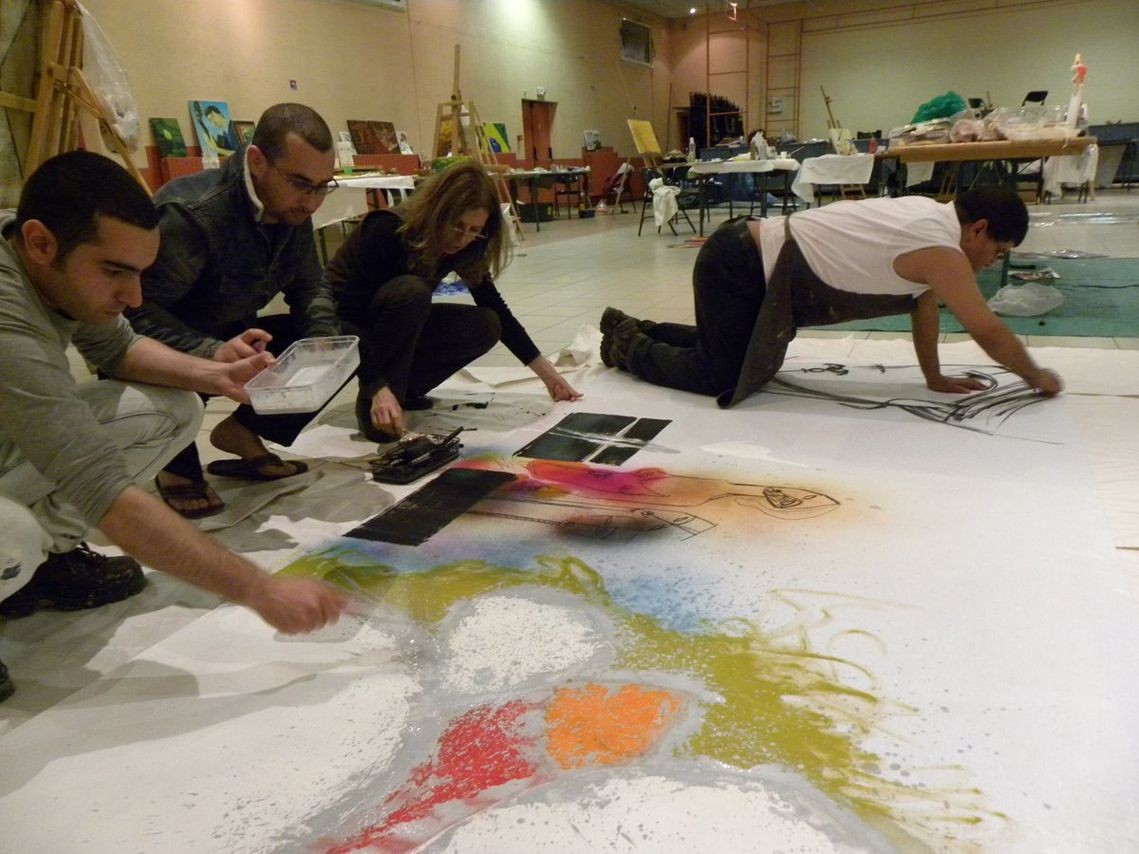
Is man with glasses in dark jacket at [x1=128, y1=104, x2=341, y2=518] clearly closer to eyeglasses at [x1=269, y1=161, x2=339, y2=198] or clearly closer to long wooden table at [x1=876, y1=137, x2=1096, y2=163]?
eyeglasses at [x1=269, y1=161, x2=339, y2=198]

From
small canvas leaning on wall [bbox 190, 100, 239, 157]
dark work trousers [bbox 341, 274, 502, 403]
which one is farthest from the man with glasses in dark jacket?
small canvas leaning on wall [bbox 190, 100, 239, 157]

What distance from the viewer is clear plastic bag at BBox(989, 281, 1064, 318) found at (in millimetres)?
3379

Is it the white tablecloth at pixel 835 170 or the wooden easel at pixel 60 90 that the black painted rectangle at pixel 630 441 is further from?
the white tablecloth at pixel 835 170

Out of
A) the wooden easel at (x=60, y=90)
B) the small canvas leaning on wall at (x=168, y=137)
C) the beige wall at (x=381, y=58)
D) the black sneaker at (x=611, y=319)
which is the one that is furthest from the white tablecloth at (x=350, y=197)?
the black sneaker at (x=611, y=319)

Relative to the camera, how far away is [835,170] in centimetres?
677

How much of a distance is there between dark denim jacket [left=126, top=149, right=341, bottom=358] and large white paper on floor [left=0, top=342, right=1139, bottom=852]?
635 millimetres

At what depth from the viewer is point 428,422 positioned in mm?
2439

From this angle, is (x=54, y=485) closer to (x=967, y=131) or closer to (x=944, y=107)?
(x=967, y=131)

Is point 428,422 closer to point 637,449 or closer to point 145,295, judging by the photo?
point 637,449

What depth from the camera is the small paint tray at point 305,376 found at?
1611 millimetres

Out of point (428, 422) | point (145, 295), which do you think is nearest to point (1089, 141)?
point (428, 422)

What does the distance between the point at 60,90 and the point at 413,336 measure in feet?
7.30

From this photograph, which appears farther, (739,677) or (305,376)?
(305,376)

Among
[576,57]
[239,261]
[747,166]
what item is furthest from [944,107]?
[576,57]
